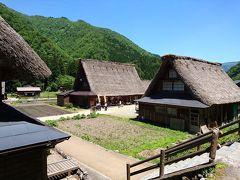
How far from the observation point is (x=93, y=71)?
36.7 meters

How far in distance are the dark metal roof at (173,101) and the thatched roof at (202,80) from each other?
20.8 inches

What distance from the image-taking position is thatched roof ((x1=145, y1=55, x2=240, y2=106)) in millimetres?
19688

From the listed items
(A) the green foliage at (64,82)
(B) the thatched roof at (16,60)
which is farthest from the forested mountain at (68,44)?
(B) the thatched roof at (16,60)

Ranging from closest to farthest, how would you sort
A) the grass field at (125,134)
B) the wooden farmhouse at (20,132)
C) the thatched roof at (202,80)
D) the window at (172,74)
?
1. the wooden farmhouse at (20,132)
2. the grass field at (125,134)
3. the thatched roof at (202,80)
4. the window at (172,74)

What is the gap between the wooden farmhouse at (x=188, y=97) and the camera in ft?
63.2

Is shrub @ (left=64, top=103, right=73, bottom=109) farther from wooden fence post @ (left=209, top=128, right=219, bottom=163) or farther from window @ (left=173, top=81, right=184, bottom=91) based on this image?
wooden fence post @ (left=209, top=128, right=219, bottom=163)

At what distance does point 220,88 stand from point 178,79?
446 centimetres

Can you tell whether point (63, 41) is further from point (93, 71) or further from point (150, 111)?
point (150, 111)

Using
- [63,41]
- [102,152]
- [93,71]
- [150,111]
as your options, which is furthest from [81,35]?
[102,152]

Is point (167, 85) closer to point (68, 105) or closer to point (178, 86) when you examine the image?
point (178, 86)

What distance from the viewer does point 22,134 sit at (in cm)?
541

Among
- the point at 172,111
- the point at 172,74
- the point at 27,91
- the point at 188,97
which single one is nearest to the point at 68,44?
the point at 27,91

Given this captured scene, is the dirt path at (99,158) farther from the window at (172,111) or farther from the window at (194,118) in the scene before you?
the window at (172,111)

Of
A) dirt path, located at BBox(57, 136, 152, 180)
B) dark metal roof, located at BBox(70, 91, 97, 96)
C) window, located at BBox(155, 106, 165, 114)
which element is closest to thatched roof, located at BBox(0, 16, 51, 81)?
dirt path, located at BBox(57, 136, 152, 180)
